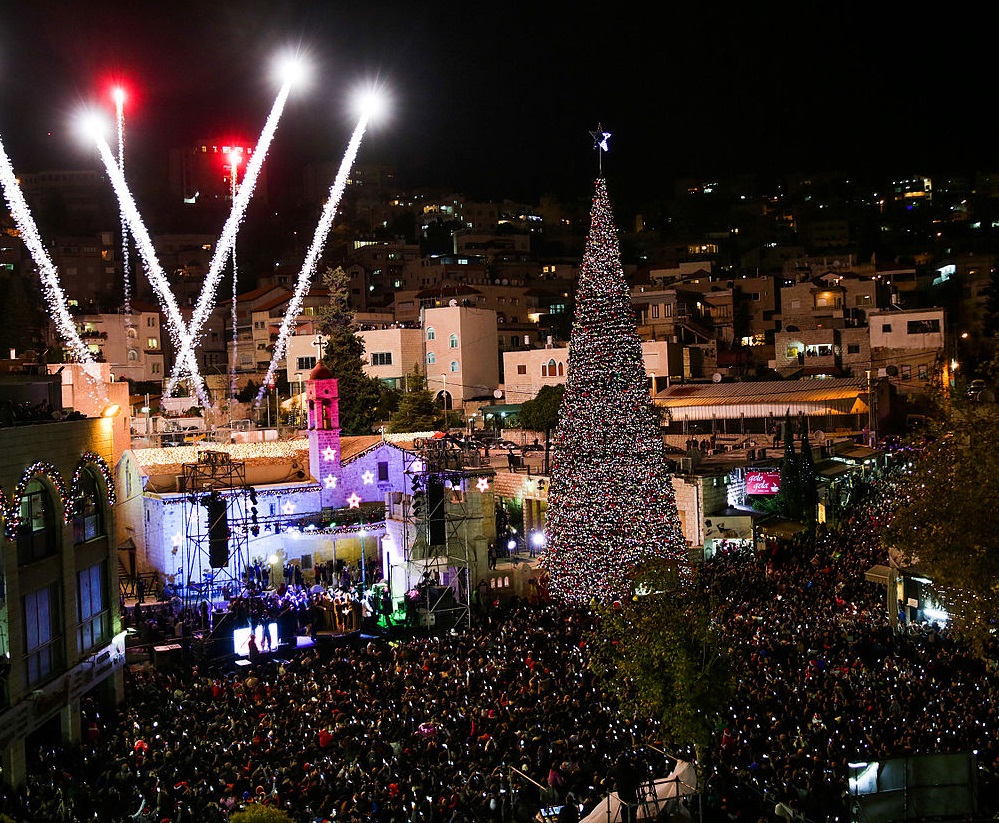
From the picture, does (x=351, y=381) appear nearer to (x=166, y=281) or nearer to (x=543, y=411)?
(x=543, y=411)

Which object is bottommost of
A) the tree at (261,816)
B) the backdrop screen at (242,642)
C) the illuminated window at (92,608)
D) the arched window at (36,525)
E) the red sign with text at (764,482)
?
the backdrop screen at (242,642)

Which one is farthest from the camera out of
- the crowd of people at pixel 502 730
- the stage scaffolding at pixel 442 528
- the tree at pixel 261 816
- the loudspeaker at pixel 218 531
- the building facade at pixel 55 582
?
the stage scaffolding at pixel 442 528

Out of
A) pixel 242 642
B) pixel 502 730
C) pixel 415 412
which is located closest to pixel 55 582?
pixel 242 642

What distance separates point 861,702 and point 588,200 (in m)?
98.8

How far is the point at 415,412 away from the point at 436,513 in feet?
65.1

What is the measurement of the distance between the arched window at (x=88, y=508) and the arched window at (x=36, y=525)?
0.95 meters

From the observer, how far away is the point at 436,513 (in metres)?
27.1

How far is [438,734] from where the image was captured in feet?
51.0

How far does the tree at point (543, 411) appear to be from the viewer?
43.4 meters

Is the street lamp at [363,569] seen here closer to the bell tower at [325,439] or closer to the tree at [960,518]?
the bell tower at [325,439]

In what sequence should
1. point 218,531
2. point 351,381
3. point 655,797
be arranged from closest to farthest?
point 655,797
point 218,531
point 351,381

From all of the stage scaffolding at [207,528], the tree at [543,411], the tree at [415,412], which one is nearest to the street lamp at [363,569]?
the stage scaffolding at [207,528]

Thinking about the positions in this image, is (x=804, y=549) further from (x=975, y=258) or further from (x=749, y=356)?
(x=975, y=258)

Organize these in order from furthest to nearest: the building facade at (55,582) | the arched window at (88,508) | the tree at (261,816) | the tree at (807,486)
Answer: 1. the tree at (807,486)
2. the arched window at (88,508)
3. the building facade at (55,582)
4. the tree at (261,816)
